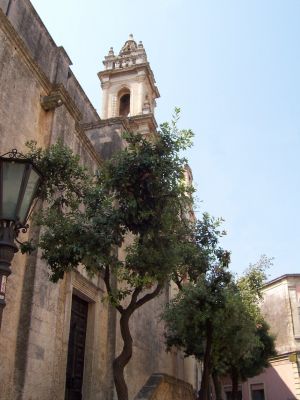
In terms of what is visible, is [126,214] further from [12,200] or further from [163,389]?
[163,389]

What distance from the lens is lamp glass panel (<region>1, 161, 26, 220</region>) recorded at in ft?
13.9

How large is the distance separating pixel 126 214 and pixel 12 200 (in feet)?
11.1

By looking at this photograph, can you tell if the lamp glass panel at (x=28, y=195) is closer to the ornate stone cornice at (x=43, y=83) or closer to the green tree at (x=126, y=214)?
the green tree at (x=126, y=214)

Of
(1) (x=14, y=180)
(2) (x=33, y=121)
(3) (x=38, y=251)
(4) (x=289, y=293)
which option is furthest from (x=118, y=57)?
(1) (x=14, y=180)

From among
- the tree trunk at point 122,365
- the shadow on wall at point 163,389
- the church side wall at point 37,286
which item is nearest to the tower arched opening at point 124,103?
the church side wall at point 37,286

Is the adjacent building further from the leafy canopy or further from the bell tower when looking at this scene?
the leafy canopy

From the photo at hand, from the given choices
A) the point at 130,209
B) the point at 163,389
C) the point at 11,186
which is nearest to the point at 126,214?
the point at 130,209

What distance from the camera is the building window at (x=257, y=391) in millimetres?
32688

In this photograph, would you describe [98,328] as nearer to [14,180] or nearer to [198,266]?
[198,266]

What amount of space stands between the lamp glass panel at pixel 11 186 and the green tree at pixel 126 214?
3.00 m

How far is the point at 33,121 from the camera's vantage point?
10.2 m

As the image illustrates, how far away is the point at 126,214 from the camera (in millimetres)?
Answer: 7523

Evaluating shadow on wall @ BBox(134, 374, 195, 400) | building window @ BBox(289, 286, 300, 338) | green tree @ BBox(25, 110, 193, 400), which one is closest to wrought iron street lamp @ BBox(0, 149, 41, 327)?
green tree @ BBox(25, 110, 193, 400)

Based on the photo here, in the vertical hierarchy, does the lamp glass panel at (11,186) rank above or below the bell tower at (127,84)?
below
